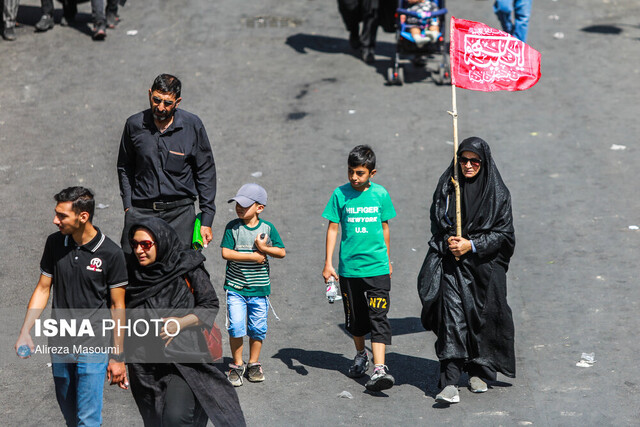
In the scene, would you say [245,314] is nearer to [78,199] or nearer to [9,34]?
[78,199]

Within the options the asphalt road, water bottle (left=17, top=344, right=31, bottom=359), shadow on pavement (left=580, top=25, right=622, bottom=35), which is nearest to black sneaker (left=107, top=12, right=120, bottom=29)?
the asphalt road

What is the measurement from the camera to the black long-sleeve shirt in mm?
6859

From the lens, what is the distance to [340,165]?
1098 centimetres

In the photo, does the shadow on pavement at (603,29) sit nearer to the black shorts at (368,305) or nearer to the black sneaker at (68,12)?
the black sneaker at (68,12)

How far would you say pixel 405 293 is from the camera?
852cm

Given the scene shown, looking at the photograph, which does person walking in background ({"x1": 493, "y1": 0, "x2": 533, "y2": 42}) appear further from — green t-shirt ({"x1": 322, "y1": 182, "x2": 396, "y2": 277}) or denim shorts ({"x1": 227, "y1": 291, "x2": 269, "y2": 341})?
denim shorts ({"x1": 227, "y1": 291, "x2": 269, "y2": 341})

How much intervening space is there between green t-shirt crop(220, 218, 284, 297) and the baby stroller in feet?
21.9

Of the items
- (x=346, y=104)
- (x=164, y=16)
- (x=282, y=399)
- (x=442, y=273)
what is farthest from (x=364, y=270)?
(x=164, y=16)

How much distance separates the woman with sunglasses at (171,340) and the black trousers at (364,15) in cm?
911

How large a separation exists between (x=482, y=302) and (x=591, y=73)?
776 centimetres

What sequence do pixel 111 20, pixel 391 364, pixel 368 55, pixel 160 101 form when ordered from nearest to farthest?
pixel 160 101
pixel 391 364
pixel 368 55
pixel 111 20

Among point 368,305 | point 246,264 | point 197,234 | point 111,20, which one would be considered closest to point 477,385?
point 368,305

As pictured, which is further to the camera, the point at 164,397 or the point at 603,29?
the point at 603,29

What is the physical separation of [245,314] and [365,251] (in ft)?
3.33
